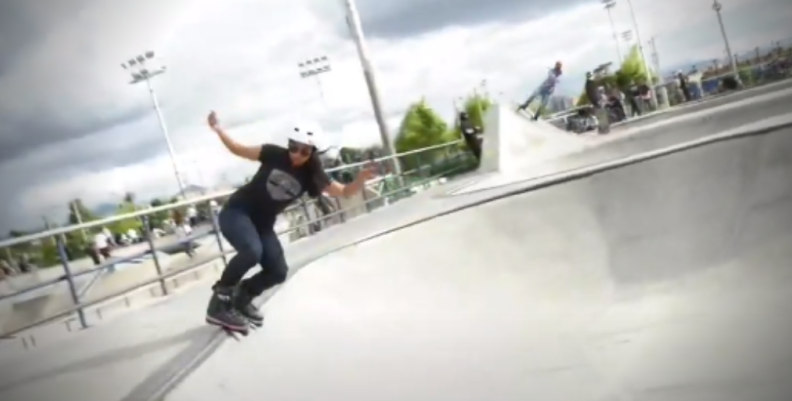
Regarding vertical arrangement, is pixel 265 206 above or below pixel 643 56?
below

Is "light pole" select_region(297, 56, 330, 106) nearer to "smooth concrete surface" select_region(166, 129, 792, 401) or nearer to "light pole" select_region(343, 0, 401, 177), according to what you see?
"light pole" select_region(343, 0, 401, 177)

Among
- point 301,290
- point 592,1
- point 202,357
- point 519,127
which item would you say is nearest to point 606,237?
point 519,127

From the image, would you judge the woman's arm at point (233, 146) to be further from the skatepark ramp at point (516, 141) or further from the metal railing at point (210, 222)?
the skatepark ramp at point (516, 141)

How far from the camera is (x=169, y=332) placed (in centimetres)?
189

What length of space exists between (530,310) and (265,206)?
79 centimetres

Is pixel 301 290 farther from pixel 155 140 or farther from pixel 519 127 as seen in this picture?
pixel 519 127

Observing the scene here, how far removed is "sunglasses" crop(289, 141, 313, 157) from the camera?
6.63 feet

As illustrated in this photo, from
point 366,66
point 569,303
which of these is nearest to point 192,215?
point 366,66

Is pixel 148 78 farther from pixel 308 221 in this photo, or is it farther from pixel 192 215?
pixel 308 221

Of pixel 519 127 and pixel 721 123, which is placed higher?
pixel 519 127

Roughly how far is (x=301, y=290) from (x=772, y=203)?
1.36m

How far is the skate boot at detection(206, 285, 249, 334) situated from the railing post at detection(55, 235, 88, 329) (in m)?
0.31

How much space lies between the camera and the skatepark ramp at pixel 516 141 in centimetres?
232

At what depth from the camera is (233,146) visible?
1.95 m
